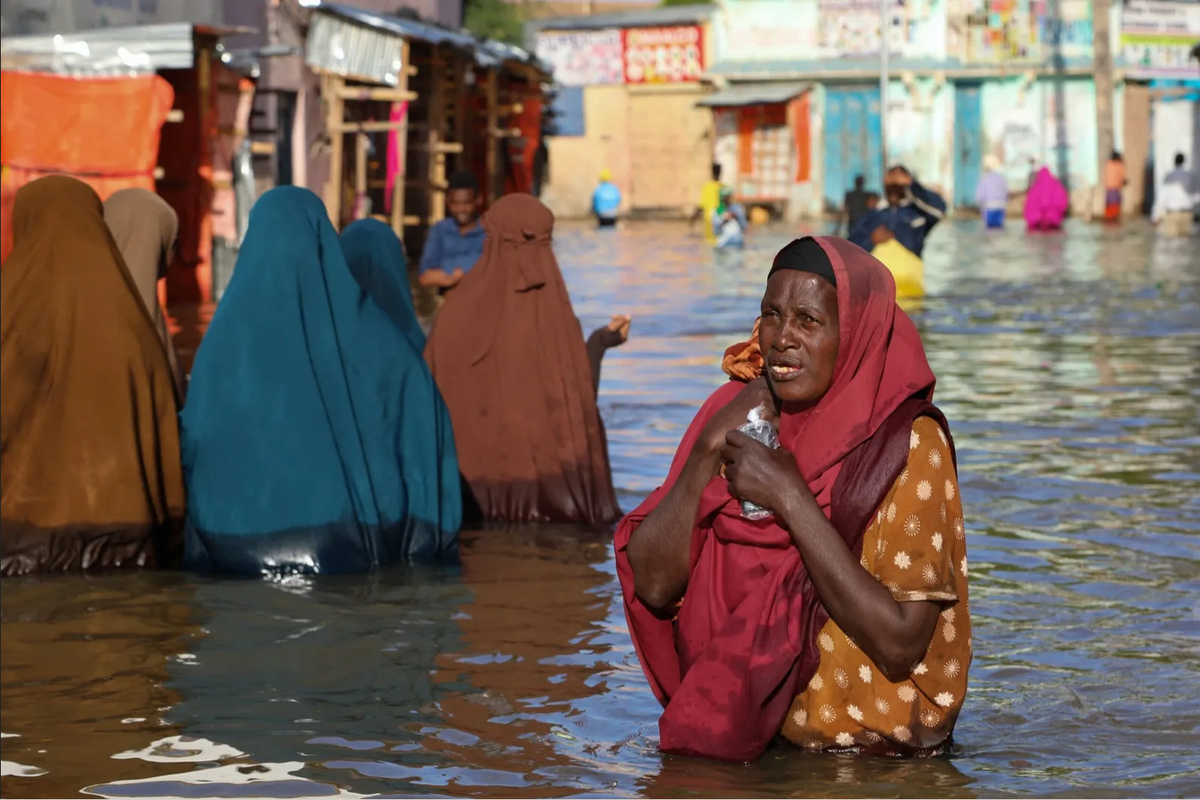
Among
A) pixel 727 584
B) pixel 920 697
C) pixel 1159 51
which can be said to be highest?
pixel 1159 51

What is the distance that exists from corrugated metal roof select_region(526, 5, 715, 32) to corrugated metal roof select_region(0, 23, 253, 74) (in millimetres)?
25601

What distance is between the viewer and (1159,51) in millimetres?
38844

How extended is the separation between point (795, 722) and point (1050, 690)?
62.7 inches

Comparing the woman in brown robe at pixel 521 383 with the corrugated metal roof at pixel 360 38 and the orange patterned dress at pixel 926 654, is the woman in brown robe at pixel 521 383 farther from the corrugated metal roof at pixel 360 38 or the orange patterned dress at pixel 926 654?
the corrugated metal roof at pixel 360 38

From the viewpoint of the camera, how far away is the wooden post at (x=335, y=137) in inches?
795

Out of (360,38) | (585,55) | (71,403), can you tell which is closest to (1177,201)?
(360,38)

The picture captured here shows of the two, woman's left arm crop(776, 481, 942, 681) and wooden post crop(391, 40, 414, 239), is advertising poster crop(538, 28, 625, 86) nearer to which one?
wooden post crop(391, 40, 414, 239)

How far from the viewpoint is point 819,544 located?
3.30 meters

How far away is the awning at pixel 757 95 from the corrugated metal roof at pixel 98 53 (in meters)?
23.7

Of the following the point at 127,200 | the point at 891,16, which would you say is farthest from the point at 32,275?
the point at 891,16

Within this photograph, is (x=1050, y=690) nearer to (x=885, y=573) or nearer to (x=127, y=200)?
(x=885, y=573)

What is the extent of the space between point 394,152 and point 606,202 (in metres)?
16.7

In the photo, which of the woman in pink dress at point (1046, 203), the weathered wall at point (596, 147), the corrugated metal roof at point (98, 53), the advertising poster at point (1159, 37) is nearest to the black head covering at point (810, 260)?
the corrugated metal roof at point (98, 53)

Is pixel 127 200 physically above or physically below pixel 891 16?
below
